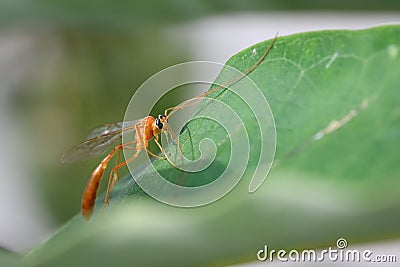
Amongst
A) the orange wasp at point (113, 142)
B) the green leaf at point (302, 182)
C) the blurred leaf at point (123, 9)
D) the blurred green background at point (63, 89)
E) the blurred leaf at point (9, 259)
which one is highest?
the blurred green background at point (63, 89)

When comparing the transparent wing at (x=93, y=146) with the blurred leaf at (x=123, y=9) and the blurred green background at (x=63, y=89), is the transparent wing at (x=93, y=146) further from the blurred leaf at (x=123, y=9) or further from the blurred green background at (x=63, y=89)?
the blurred green background at (x=63, y=89)

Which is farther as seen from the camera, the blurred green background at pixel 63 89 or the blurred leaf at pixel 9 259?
the blurred green background at pixel 63 89

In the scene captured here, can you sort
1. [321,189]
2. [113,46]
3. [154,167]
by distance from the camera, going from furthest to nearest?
[113,46] → [154,167] → [321,189]

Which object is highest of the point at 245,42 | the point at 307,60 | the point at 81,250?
the point at 245,42

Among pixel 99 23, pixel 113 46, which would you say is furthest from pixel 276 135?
pixel 113 46

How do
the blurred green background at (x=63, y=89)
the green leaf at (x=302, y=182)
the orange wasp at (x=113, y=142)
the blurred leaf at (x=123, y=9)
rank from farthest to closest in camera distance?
the blurred green background at (x=63, y=89)
the blurred leaf at (x=123, y=9)
the orange wasp at (x=113, y=142)
the green leaf at (x=302, y=182)

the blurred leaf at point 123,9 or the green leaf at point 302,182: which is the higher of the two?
the blurred leaf at point 123,9

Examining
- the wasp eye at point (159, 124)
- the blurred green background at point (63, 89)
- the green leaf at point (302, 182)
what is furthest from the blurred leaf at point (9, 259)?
the blurred green background at point (63, 89)

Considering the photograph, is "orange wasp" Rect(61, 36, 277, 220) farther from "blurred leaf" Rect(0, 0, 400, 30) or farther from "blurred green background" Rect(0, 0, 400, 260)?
"blurred green background" Rect(0, 0, 400, 260)

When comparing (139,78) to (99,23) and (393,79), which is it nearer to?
(99,23)
